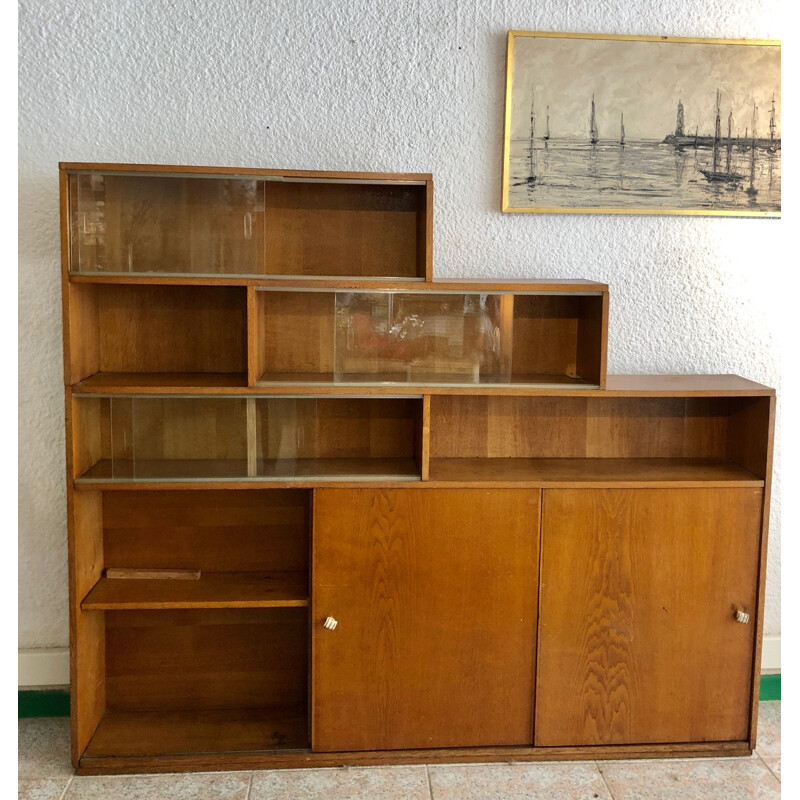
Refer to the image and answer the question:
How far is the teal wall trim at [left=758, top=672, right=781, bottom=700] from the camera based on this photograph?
3162 millimetres

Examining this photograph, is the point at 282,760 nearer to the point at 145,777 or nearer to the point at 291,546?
the point at 145,777

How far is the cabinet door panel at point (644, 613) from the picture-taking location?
8.79 feet

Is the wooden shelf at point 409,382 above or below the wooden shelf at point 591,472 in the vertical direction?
above

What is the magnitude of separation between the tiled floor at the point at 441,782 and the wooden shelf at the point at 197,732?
91 mm

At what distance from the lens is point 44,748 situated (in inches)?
109

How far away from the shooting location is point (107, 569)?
9.50ft

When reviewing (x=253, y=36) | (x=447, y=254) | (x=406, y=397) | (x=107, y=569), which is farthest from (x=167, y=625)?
(x=253, y=36)

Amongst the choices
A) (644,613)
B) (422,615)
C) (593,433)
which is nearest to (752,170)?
(593,433)

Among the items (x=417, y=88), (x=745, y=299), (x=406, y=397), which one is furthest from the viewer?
(x=745, y=299)

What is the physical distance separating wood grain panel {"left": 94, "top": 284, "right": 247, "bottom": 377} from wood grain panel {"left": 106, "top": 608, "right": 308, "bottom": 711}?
0.88 metres

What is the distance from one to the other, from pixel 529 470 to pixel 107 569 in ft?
4.77

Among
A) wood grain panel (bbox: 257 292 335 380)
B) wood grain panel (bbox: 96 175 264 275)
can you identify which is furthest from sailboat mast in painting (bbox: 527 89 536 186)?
wood grain panel (bbox: 96 175 264 275)

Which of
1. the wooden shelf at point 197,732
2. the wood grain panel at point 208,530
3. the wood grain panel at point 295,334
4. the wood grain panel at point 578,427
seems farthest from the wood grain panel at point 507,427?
the wooden shelf at point 197,732

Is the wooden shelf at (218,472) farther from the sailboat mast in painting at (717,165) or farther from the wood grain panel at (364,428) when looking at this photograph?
the sailboat mast in painting at (717,165)
